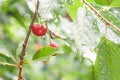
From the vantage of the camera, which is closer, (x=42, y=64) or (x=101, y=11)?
(x=101, y=11)

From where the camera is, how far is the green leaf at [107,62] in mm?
1381

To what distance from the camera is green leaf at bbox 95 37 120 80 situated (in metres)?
1.38

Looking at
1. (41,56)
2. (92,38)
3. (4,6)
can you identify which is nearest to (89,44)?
(92,38)

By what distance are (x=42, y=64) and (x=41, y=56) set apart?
2.71m

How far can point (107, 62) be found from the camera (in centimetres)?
139

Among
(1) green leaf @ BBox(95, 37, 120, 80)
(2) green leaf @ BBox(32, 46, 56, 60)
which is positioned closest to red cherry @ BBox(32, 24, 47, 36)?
(2) green leaf @ BBox(32, 46, 56, 60)

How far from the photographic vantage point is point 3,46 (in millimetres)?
1523

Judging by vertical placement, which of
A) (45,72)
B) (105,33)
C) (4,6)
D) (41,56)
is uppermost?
(105,33)

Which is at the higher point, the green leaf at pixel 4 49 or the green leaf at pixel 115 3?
the green leaf at pixel 115 3

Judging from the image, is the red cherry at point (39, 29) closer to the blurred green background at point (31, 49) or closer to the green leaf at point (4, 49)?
the green leaf at point (4, 49)

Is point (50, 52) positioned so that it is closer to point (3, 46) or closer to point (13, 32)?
point (3, 46)

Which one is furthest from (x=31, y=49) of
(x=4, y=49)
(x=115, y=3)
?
(x=115, y=3)

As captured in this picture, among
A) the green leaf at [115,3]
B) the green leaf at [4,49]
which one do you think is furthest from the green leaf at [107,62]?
the green leaf at [4,49]

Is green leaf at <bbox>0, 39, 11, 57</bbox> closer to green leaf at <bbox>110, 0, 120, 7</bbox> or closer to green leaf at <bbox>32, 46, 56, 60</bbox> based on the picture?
green leaf at <bbox>32, 46, 56, 60</bbox>
